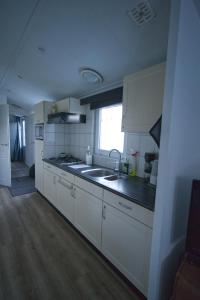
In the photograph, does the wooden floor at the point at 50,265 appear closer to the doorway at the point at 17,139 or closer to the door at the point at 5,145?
the door at the point at 5,145

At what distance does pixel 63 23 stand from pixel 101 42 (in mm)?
382

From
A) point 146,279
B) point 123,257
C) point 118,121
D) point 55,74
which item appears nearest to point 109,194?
point 123,257

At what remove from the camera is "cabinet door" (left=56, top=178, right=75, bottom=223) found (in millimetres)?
2107

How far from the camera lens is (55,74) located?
2.34m

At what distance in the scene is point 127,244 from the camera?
131 cm

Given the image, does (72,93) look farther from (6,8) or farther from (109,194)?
(109,194)

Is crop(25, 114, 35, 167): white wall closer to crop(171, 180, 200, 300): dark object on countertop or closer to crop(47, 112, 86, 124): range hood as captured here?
crop(47, 112, 86, 124): range hood

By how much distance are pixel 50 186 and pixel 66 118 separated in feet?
3.97

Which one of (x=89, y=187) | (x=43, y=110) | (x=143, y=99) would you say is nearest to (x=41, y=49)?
(x=43, y=110)

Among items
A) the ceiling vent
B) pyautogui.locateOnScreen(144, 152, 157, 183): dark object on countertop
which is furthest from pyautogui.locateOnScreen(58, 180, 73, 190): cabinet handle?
the ceiling vent

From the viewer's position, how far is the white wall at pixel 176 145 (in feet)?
2.83

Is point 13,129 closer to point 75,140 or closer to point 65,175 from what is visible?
point 75,140

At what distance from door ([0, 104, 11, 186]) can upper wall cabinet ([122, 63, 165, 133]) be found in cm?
317

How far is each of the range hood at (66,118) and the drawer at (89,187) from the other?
1011 mm
